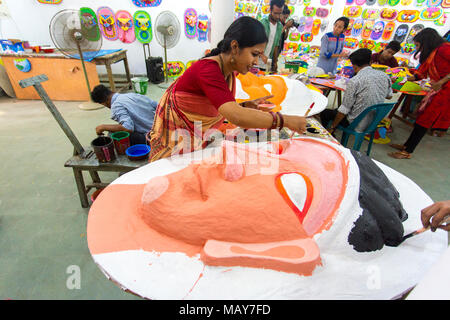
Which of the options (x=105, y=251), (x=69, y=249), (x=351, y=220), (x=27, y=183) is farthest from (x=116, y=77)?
(x=351, y=220)

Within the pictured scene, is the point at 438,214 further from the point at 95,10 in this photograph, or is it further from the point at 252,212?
the point at 95,10

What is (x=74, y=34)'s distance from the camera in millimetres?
4035

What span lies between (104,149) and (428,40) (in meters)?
4.14

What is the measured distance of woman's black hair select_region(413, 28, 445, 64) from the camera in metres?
2.99

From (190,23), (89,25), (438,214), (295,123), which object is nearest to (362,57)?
(295,123)

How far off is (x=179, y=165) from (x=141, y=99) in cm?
137

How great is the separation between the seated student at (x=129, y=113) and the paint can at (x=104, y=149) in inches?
9.8

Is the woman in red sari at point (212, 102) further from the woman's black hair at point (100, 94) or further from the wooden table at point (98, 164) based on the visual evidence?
the woman's black hair at point (100, 94)

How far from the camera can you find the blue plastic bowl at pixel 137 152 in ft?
6.59

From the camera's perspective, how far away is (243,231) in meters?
0.98

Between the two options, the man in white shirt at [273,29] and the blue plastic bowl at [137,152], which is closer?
the blue plastic bowl at [137,152]

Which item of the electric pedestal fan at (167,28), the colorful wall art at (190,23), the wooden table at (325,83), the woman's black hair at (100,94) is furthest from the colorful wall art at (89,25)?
the wooden table at (325,83)

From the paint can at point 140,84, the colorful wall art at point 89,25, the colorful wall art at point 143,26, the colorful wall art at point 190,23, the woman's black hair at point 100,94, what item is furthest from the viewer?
the colorful wall art at point 190,23

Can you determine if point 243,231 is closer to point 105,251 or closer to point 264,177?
point 264,177
